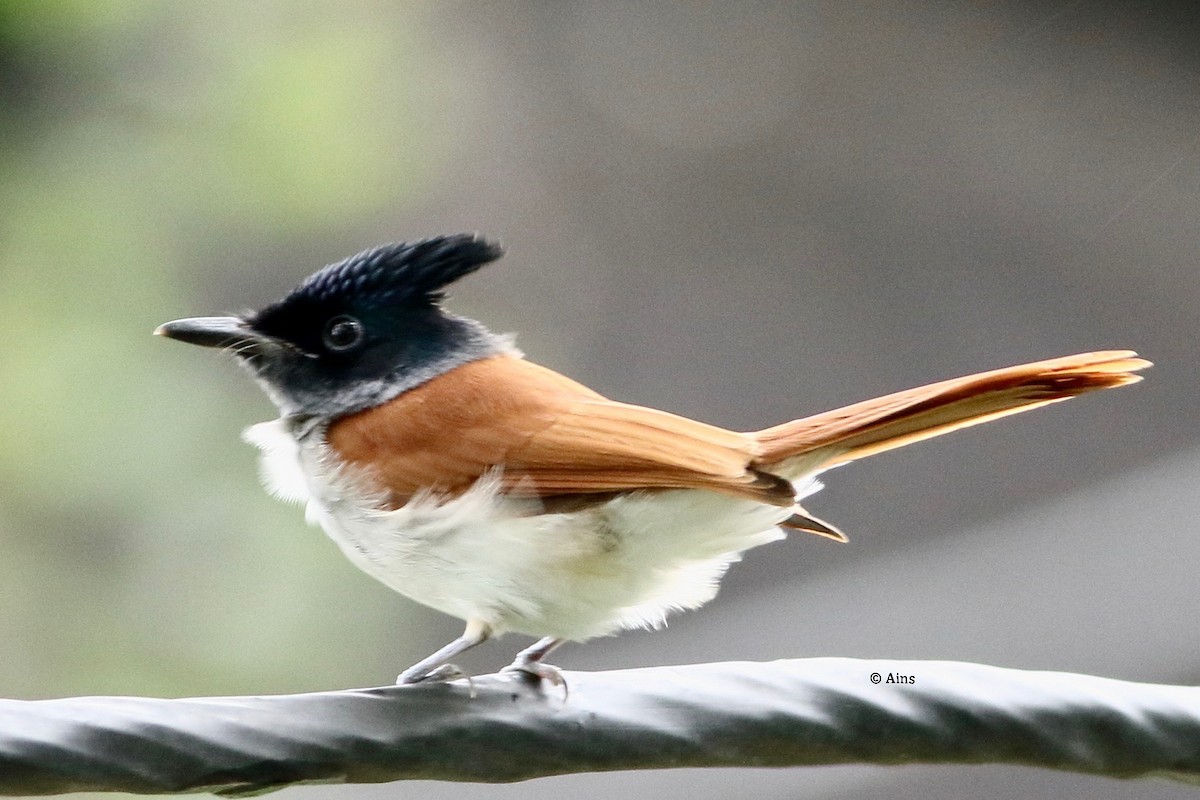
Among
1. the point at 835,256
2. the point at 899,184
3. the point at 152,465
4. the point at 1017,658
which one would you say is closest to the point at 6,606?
the point at 152,465

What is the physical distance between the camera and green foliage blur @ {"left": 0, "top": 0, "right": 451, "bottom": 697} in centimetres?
379

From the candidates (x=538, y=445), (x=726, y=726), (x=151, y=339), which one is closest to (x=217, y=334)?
(x=538, y=445)

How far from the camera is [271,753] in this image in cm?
132

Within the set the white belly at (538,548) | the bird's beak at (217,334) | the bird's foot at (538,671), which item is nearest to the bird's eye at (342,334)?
the bird's beak at (217,334)

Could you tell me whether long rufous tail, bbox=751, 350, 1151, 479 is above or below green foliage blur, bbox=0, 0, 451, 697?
below

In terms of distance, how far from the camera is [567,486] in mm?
2057

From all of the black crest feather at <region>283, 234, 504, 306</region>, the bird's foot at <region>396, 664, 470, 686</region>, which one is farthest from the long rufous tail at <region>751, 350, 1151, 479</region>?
the black crest feather at <region>283, 234, 504, 306</region>

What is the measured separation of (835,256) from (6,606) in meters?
3.48

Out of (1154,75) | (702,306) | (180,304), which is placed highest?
(1154,75)

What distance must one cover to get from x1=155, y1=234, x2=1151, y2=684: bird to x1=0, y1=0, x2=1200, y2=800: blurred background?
165 centimetres

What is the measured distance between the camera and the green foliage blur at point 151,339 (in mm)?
3785

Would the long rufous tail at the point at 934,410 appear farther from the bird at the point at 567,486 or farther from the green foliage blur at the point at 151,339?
the green foliage blur at the point at 151,339

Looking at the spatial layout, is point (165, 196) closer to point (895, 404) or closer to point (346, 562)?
point (346, 562)

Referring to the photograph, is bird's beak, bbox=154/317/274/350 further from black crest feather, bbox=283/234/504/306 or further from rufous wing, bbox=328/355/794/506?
rufous wing, bbox=328/355/794/506
